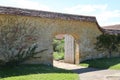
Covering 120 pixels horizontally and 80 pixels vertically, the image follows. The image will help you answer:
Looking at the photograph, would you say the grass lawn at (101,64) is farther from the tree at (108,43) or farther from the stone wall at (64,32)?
the tree at (108,43)

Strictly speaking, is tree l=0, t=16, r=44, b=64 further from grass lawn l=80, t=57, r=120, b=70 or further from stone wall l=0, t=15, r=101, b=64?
grass lawn l=80, t=57, r=120, b=70

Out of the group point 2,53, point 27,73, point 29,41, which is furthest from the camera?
point 29,41

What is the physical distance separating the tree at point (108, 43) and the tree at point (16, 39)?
6326mm

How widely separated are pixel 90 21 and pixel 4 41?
24.5ft

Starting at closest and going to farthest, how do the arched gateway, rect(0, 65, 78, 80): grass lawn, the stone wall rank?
rect(0, 65, 78, 80): grass lawn, the arched gateway, the stone wall

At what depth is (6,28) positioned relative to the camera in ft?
51.5

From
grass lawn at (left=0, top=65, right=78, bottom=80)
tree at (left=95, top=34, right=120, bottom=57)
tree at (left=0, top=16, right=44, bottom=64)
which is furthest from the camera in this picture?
tree at (left=95, top=34, right=120, bottom=57)

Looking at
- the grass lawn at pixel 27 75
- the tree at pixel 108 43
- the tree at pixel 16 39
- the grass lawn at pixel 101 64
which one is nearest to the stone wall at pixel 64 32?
the tree at pixel 16 39

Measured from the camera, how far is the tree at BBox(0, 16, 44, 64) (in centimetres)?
1566

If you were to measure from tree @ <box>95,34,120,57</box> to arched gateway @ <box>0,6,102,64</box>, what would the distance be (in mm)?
446


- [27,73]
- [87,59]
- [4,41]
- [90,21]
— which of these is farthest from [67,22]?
[27,73]

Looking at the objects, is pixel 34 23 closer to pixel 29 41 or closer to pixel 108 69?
pixel 29 41

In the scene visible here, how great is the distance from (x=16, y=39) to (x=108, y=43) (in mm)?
8930

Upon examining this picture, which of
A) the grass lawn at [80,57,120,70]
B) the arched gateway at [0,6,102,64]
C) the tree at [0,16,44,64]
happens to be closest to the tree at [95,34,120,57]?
the arched gateway at [0,6,102,64]
